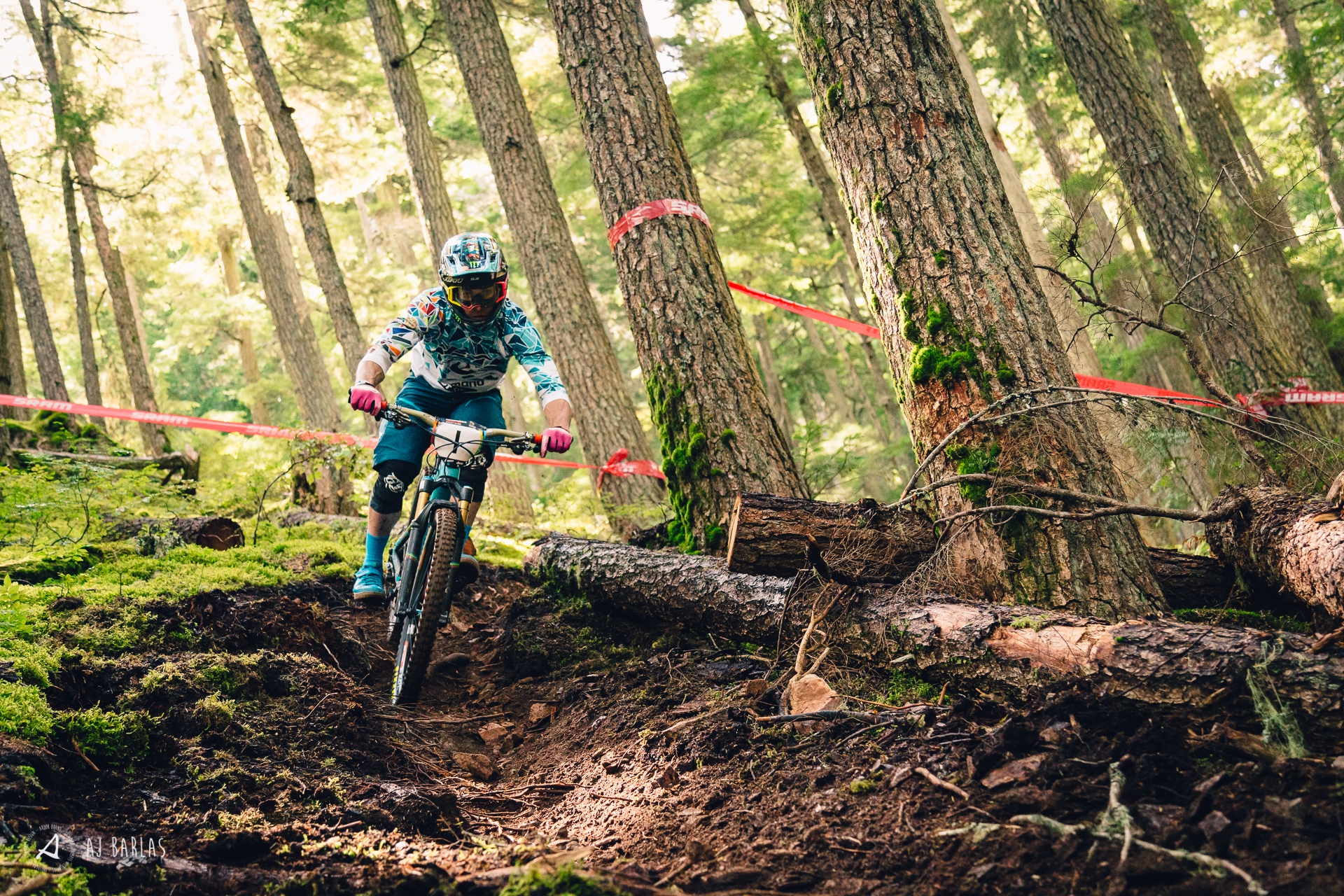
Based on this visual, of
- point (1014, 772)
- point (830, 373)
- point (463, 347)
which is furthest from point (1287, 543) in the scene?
point (830, 373)

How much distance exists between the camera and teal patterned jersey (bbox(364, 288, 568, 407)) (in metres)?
4.77

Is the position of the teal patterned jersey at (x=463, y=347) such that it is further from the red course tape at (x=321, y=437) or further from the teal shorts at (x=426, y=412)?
the red course tape at (x=321, y=437)

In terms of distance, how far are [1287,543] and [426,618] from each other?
387 cm

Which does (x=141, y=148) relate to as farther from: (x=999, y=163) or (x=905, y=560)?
(x=905, y=560)

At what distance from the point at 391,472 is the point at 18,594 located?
200 centimetres

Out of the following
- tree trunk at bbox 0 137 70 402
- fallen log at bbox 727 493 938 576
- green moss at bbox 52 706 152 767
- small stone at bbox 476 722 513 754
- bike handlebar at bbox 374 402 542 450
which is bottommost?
small stone at bbox 476 722 513 754

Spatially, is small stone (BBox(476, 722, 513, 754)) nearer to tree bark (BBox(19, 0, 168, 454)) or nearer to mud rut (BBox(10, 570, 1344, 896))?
mud rut (BBox(10, 570, 1344, 896))

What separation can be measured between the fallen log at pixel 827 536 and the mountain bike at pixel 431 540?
4.24 feet

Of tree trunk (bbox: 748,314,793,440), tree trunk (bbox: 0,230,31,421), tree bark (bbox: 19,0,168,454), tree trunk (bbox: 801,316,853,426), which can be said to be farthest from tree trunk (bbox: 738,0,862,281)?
tree bark (bbox: 19,0,168,454)

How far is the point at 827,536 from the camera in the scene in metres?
3.77

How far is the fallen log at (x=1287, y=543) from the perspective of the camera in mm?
2840

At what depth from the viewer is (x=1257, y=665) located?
2.26m

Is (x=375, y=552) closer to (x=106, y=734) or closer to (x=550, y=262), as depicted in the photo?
(x=106, y=734)

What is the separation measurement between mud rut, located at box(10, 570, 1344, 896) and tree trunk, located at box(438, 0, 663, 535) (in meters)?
4.68
